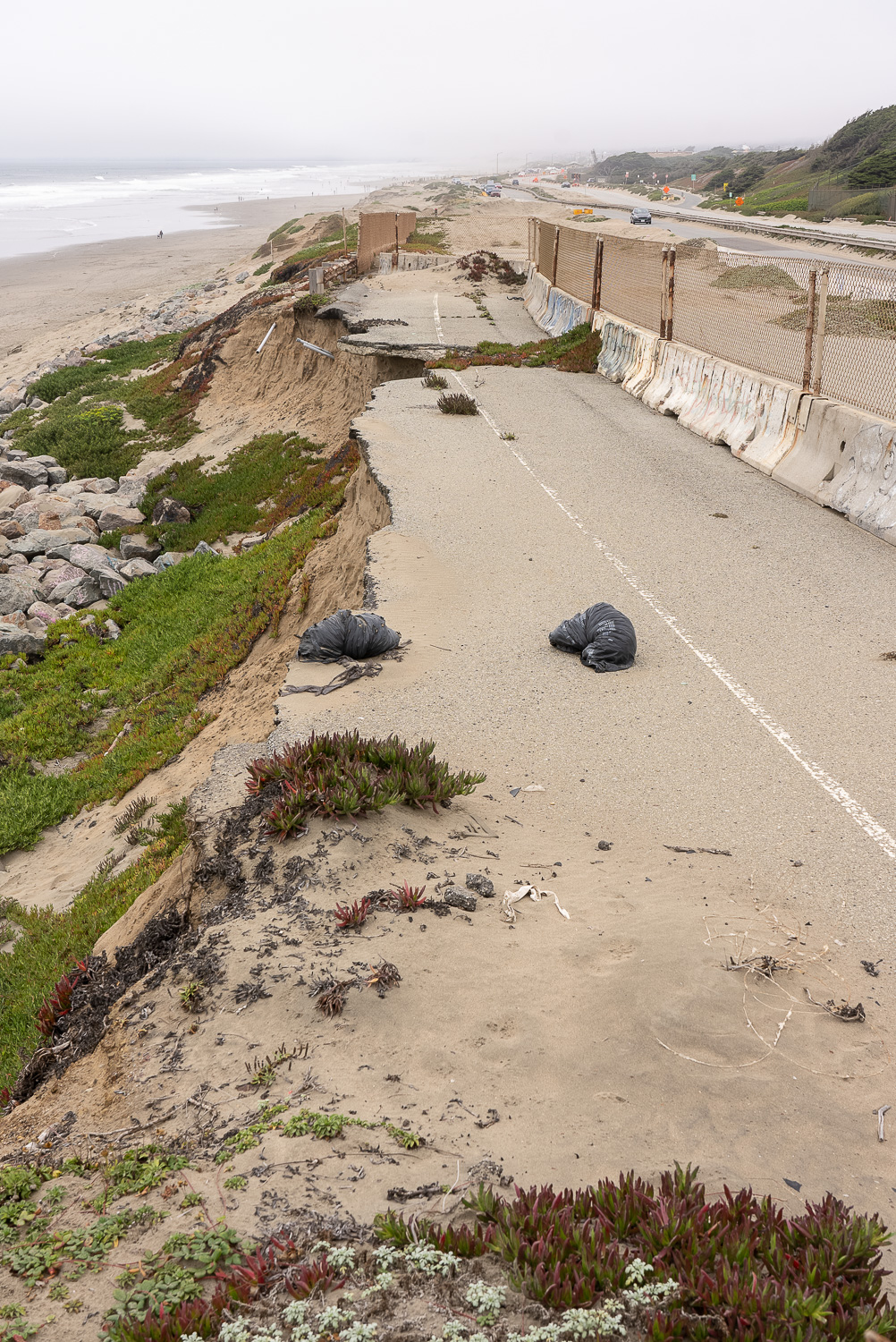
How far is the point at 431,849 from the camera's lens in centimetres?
566

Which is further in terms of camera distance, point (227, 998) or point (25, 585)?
point (25, 585)

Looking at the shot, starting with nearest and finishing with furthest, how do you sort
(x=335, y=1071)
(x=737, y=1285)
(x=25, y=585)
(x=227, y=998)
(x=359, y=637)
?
(x=737, y=1285)
(x=335, y=1071)
(x=227, y=998)
(x=359, y=637)
(x=25, y=585)

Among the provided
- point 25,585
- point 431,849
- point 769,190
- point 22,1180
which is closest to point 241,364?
point 25,585

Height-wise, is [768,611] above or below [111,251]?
below

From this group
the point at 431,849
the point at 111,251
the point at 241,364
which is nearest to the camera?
the point at 431,849

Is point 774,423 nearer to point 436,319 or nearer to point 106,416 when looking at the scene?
point 436,319

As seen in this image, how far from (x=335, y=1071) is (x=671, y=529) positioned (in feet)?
26.1

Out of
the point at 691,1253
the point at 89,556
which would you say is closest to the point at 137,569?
the point at 89,556

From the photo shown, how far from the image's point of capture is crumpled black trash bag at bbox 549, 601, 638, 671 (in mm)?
7648

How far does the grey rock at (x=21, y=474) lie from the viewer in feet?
77.7

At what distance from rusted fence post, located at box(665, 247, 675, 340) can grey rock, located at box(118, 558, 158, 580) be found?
34.8 ft

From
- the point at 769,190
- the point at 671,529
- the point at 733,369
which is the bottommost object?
the point at 671,529

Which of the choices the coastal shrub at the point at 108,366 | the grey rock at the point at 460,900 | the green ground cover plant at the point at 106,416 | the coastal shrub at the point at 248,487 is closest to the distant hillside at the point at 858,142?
the coastal shrub at the point at 108,366

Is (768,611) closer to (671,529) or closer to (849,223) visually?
(671,529)
